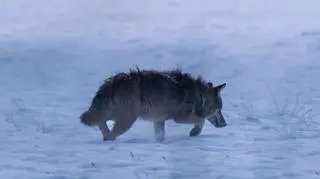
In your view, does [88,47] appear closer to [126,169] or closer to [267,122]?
[267,122]

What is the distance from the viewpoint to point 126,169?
8859mm

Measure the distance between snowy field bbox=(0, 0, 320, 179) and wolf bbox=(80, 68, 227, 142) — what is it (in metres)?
0.24

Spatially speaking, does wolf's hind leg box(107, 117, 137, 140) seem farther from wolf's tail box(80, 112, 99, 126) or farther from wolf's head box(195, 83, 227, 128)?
wolf's head box(195, 83, 227, 128)

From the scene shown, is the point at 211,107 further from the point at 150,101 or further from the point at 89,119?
the point at 89,119

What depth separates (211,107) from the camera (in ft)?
38.5

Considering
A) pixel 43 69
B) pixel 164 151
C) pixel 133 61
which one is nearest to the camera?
pixel 164 151

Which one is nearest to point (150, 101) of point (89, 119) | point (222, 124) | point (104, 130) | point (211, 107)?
point (104, 130)

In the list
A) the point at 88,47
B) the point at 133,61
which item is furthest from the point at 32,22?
the point at 133,61

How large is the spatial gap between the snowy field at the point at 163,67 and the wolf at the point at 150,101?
245 mm

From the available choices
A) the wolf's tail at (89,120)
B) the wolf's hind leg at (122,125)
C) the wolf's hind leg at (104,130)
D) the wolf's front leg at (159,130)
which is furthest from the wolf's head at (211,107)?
the wolf's tail at (89,120)

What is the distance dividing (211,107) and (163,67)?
10082 millimetres

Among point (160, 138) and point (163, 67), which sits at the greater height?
point (160, 138)

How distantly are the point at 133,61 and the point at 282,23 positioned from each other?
24.0 feet

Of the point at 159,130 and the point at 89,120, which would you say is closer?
the point at 89,120
